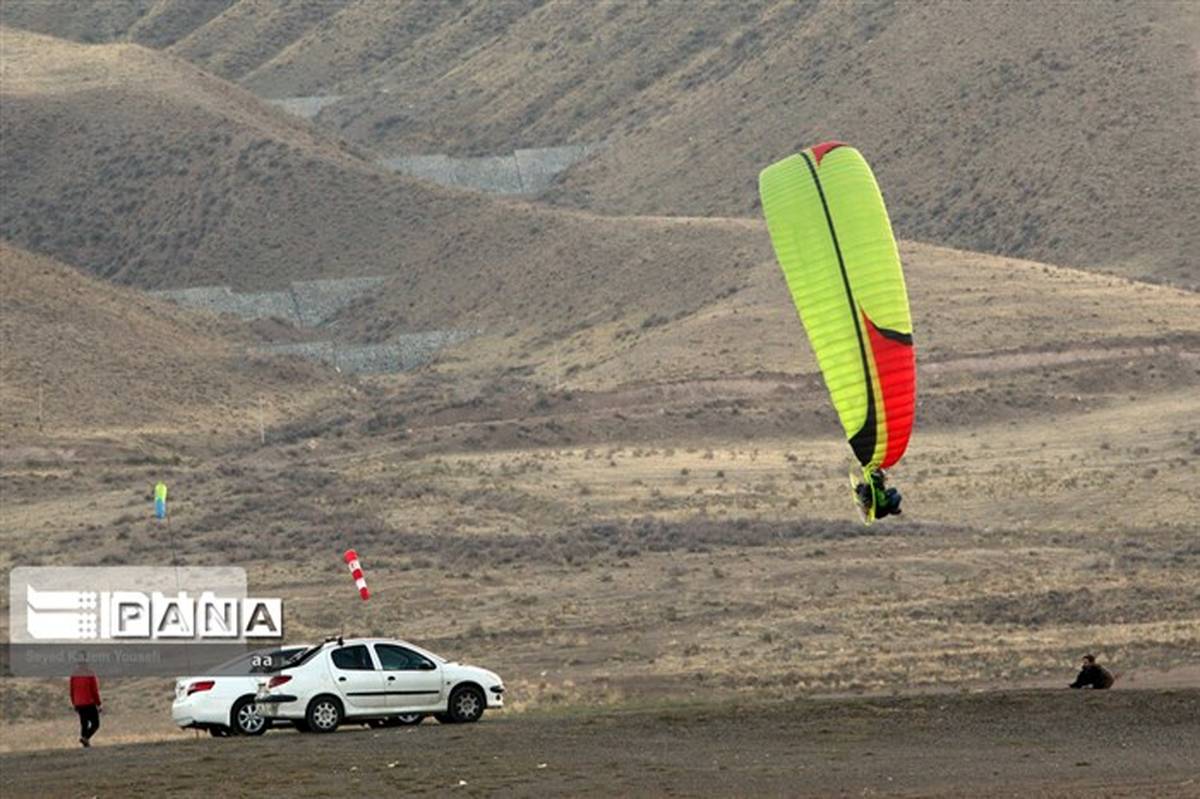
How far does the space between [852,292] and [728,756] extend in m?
5.56

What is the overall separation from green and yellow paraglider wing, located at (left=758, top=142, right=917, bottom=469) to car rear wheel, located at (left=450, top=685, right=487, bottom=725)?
483 centimetres

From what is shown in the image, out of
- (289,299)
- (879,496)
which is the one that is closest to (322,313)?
(289,299)

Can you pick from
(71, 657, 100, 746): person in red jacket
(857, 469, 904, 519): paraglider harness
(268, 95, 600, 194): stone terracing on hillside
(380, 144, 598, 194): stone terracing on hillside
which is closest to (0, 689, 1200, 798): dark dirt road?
(71, 657, 100, 746): person in red jacket

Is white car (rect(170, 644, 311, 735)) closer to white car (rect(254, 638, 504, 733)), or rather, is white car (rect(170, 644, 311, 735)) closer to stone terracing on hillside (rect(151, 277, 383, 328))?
white car (rect(254, 638, 504, 733))

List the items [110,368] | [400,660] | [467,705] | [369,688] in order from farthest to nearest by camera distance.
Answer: [110,368], [467,705], [400,660], [369,688]

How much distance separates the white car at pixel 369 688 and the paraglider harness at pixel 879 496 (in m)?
4.56

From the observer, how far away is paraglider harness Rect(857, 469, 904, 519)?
79.3 feet

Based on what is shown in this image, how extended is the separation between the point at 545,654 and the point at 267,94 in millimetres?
117557

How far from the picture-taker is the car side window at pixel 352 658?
83.5 ft

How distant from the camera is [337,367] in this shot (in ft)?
288

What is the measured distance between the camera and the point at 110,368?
77.6 meters

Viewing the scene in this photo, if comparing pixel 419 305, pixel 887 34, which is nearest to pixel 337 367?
pixel 419 305

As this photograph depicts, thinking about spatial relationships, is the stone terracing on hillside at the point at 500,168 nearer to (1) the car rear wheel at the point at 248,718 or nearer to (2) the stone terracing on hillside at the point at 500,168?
(2) the stone terracing on hillside at the point at 500,168

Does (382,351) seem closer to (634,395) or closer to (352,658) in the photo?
(634,395)
